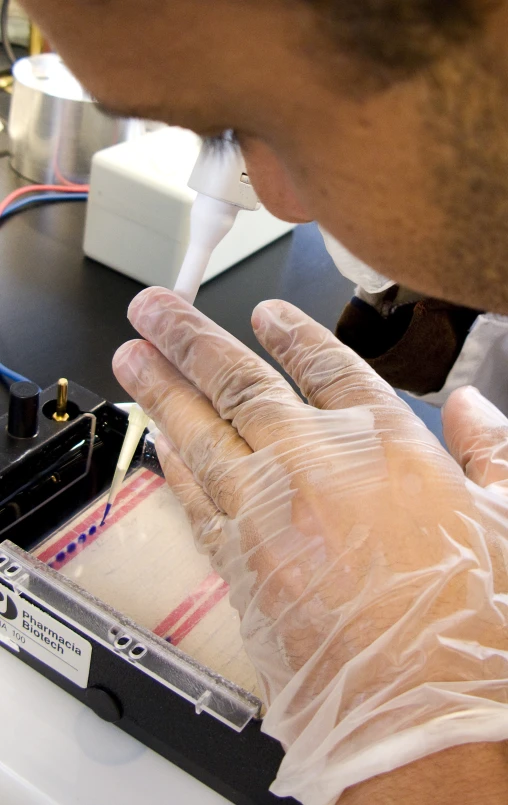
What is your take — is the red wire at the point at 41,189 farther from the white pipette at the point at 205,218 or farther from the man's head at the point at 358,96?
the man's head at the point at 358,96

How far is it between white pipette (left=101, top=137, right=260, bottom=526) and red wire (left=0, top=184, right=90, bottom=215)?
0.63 metres

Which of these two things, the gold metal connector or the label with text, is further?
the gold metal connector

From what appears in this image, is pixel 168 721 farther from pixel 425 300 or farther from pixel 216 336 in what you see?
pixel 425 300

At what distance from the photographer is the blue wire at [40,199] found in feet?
3.73

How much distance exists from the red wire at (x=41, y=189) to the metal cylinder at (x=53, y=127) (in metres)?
0.01

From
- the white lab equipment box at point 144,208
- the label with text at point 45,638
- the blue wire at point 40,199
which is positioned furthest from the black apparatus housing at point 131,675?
the blue wire at point 40,199

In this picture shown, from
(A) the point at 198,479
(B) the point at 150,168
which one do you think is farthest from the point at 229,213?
(B) the point at 150,168

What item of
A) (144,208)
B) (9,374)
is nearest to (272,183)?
(9,374)

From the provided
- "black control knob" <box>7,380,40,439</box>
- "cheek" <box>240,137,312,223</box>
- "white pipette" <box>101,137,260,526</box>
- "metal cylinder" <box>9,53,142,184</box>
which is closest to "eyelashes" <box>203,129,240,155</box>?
"cheek" <box>240,137,312,223</box>

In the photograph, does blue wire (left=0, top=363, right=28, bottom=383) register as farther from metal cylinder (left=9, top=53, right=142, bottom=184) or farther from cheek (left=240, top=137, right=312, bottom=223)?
cheek (left=240, top=137, right=312, bottom=223)

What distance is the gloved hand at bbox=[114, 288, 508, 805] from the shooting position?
1.43 ft

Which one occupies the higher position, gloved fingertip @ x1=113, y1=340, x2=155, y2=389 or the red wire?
gloved fingertip @ x1=113, y1=340, x2=155, y2=389

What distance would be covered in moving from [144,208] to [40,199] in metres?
0.28

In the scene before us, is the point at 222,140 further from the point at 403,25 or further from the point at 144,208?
the point at 144,208
